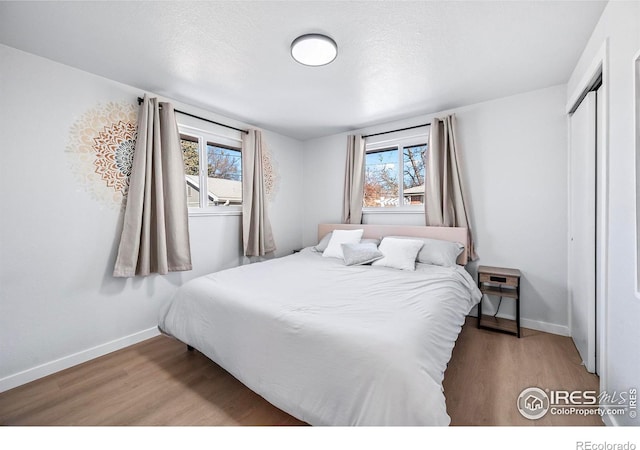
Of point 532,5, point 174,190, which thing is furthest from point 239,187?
point 532,5

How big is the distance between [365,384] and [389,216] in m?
2.72

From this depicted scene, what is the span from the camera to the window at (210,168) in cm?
312

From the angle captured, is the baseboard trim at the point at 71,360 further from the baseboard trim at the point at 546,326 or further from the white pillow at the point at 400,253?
the baseboard trim at the point at 546,326

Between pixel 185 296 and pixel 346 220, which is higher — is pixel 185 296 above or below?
below

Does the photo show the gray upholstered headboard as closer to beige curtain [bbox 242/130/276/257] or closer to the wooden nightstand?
the wooden nightstand

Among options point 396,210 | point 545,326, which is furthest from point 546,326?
point 396,210

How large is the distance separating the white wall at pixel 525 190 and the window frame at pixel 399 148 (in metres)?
0.51

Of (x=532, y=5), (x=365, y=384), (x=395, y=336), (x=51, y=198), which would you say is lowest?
(x=365, y=384)

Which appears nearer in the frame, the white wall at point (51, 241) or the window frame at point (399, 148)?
the white wall at point (51, 241)

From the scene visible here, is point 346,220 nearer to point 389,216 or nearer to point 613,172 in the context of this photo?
point 389,216

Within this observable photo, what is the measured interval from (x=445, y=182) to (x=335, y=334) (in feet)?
7.96

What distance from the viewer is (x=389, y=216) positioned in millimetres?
3658

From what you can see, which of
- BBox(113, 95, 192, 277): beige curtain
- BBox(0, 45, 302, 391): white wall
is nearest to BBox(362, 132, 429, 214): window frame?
BBox(113, 95, 192, 277): beige curtain

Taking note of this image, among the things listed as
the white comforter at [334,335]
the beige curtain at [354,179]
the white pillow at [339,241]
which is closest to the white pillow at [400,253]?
the white comforter at [334,335]
